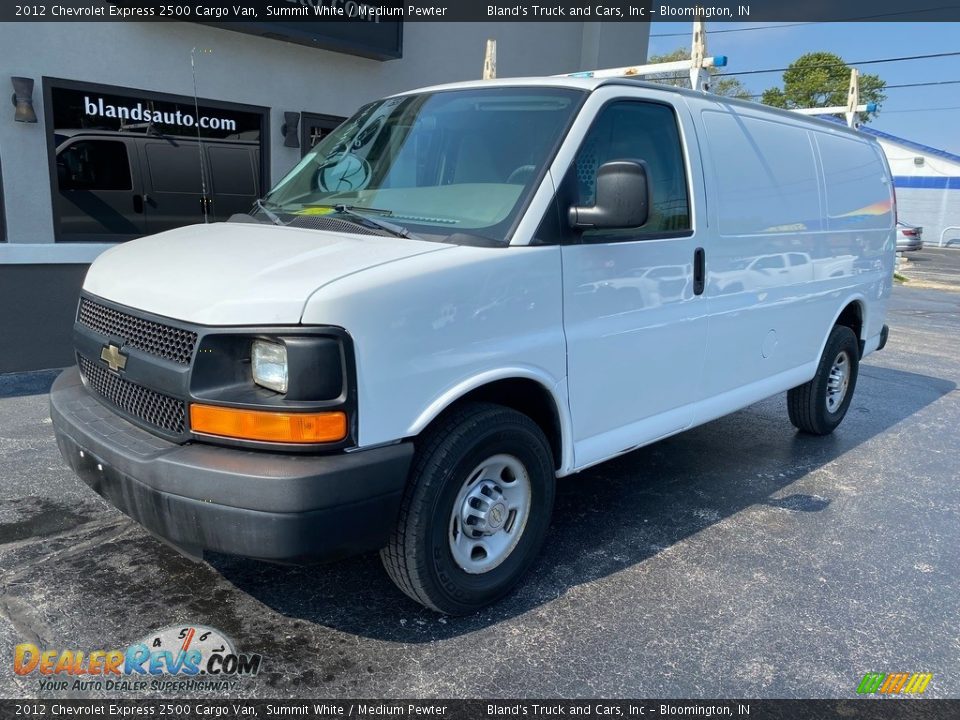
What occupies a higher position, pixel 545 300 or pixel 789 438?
pixel 545 300

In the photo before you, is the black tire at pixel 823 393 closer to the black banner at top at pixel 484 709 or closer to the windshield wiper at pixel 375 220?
the black banner at top at pixel 484 709

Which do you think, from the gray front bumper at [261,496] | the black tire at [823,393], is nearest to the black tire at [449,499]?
the gray front bumper at [261,496]

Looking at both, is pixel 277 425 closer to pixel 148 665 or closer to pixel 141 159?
pixel 148 665

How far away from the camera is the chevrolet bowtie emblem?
9.80ft

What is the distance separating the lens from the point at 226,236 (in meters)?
3.37

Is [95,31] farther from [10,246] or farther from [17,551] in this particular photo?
[17,551]

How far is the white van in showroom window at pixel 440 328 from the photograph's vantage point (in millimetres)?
2592

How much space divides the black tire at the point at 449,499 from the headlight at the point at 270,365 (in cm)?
59

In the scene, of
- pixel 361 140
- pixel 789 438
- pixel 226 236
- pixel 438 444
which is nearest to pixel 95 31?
pixel 361 140

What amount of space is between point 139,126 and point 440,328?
19.4 feet

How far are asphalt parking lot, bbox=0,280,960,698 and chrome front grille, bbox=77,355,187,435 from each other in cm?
83

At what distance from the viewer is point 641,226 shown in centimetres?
341

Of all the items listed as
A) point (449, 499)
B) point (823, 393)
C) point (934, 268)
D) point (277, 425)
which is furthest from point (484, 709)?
point (934, 268)

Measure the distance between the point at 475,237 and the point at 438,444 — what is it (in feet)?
2.73
